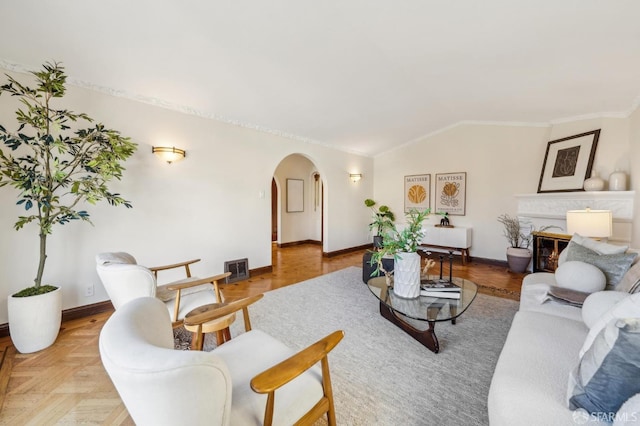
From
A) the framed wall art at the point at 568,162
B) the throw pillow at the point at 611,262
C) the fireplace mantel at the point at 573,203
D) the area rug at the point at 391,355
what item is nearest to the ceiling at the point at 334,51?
the framed wall art at the point at 568,162

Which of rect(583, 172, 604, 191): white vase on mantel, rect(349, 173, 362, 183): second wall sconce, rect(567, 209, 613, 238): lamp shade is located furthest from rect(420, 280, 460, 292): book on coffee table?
rect(349, 173, 362, 183): second wall sconce

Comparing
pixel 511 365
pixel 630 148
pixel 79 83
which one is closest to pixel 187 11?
pixel 79 83

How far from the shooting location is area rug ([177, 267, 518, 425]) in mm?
1506

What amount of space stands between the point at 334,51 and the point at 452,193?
4.01 m

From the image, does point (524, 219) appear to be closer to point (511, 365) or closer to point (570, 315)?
point (570, 315)

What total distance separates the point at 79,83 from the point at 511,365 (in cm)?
422

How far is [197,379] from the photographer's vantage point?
706 millimetres

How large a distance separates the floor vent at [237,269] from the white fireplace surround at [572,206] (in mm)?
4738

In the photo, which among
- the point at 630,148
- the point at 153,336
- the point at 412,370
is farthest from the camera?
the point at 630,148

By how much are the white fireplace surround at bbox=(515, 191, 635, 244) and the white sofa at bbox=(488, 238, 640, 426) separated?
268 cm

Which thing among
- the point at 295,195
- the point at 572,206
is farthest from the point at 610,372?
the point at 295,195

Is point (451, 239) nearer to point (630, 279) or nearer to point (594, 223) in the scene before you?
point (594, 223)

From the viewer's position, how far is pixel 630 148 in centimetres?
334

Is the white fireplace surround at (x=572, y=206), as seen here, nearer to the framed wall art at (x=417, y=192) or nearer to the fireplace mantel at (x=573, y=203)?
the fireplace mantel at (x=573, y=203)
